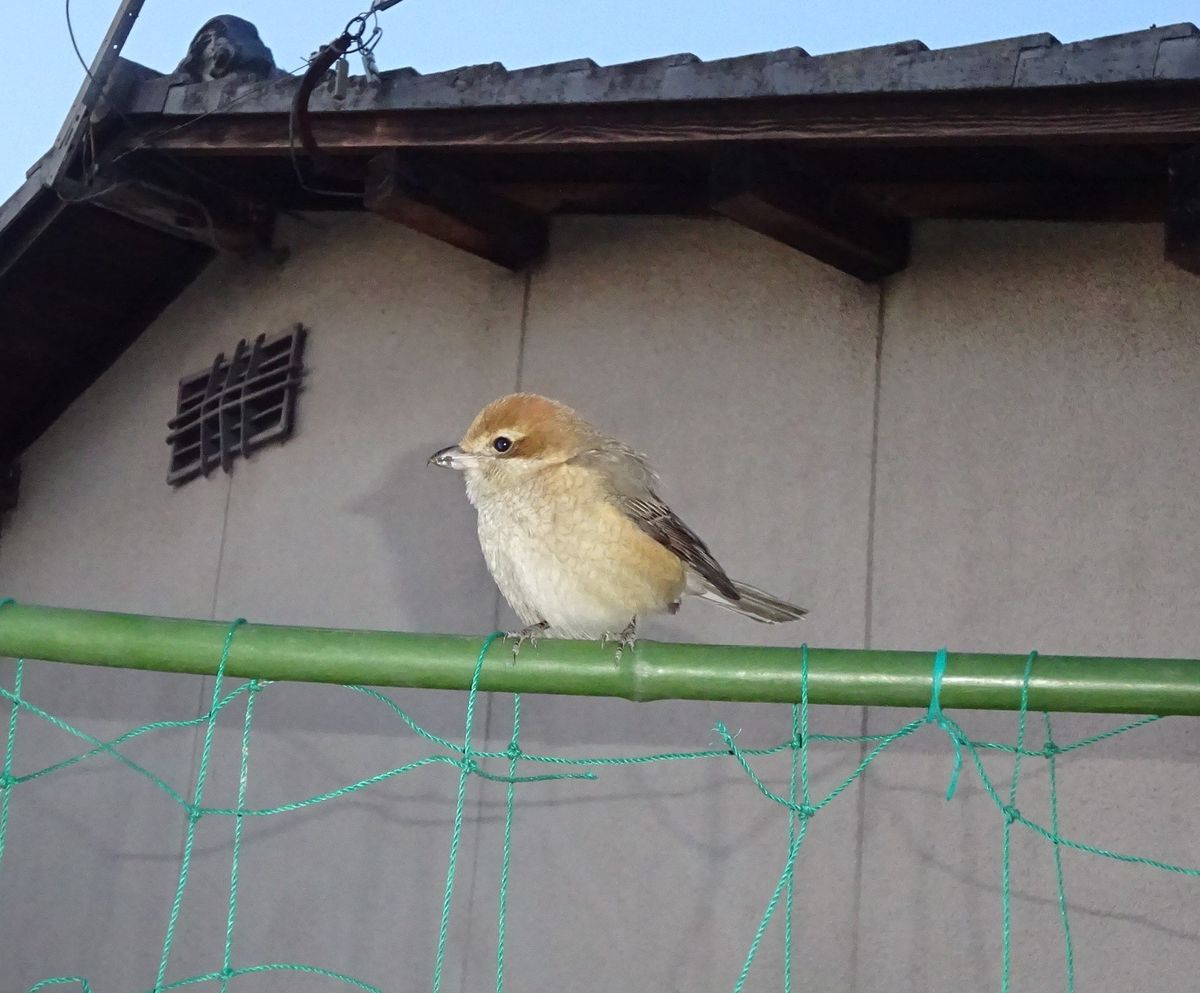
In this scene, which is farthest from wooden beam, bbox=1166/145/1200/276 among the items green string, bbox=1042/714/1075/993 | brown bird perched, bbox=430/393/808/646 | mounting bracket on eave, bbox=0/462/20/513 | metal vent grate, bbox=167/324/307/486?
mounting bracket on eave, bbox=0/462/20/513

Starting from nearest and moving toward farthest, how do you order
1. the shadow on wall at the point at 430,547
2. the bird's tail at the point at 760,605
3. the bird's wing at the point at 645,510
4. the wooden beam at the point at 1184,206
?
1. the bird's wing at the point at 645,510
2. the bird's tail at the point at 760,605
3. the wooden beam at the point at 1184,206
4. the shadow on wall at the point at 430,547

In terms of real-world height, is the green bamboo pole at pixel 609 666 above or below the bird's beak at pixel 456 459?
below

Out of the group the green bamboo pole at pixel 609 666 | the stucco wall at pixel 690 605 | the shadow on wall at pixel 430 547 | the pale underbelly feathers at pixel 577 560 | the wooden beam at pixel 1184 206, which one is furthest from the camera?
the shadow on wall at pixel 430 547

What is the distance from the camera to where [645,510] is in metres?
3.52

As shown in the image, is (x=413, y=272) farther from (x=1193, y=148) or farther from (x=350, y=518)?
(x=1193, y=148)

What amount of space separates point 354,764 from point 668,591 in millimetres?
2599

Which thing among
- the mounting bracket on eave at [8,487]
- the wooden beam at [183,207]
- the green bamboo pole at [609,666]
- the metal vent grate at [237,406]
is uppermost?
the wooden beam at [183,207]

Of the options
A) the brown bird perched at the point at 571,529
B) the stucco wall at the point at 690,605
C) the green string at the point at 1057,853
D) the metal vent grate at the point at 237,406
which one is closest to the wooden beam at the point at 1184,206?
Answer: the stucco wall at the point at 690,605

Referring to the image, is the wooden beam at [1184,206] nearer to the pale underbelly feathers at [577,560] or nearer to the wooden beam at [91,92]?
the pale underbelly feathers at [577,560]

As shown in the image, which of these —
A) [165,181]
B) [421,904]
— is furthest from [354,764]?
[165,181]

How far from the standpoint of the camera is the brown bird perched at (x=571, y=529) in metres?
3.38

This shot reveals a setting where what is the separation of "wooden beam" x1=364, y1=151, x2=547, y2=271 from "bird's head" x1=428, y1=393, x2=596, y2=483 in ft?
5.89

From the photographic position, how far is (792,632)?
4730 mm

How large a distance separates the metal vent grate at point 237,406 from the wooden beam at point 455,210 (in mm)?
1191
